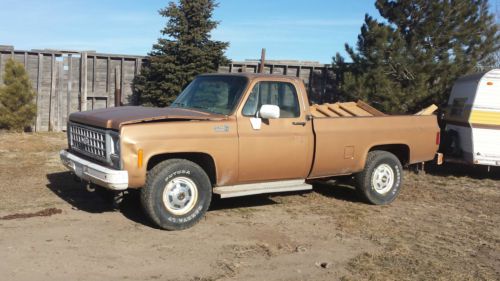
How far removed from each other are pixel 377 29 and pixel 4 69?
460 inches

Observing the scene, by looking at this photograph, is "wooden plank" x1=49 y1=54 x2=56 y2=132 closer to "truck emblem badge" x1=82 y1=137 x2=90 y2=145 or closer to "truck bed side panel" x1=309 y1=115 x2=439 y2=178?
"truck emblem badge" x1=82 y1=137 x2=90 y2=145

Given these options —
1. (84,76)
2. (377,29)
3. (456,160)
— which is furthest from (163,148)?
(84,76)

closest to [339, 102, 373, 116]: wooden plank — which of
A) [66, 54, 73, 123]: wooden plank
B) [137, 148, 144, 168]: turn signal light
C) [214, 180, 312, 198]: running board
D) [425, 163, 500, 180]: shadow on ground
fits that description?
[214, 180, 312, 198]: running board

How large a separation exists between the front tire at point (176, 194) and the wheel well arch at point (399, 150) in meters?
3.44

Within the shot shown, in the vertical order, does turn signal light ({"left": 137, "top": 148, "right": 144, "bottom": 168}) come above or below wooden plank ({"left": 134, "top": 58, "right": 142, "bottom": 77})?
below

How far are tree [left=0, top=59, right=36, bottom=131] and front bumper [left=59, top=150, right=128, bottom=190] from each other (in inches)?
394

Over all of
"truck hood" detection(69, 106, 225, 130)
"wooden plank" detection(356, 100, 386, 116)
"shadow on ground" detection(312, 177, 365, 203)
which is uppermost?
"wooden plank" detection(356, 100, 386, 116)

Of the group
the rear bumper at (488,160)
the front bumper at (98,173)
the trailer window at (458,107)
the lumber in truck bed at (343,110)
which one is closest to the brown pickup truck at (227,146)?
the front bumper at (98,173)

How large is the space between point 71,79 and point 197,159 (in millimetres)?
12367

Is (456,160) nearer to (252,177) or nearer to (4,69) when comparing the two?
(252,177)

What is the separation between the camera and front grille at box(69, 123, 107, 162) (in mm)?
6265

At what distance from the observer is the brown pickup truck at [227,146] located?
609 centimetres

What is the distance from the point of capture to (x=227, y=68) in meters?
18.9

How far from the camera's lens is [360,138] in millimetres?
8039
